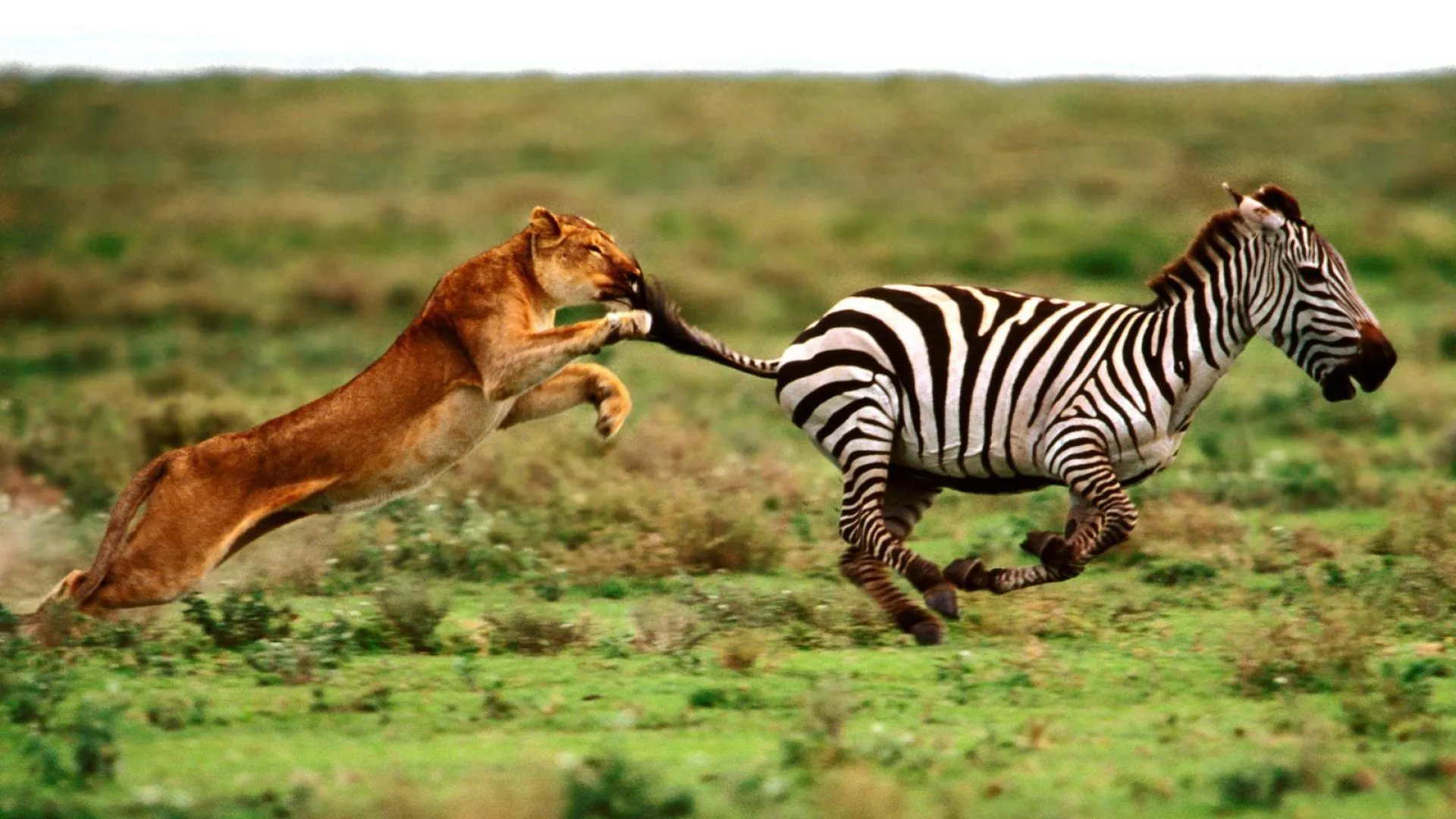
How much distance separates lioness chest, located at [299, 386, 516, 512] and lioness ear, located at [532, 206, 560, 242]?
29.3 inches

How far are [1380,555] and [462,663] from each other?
5429 millimetres

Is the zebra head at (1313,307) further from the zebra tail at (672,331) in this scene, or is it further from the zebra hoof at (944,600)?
the zebra tail at (672,331)

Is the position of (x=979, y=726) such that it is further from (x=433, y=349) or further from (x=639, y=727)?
(x=433, y=349)

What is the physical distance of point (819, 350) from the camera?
9.14 m

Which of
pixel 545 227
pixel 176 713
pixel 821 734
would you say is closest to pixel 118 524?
pixel 176 713

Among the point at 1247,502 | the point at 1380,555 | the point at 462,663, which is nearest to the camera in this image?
the point at 462,663

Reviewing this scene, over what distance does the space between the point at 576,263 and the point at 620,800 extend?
3423 millimetres

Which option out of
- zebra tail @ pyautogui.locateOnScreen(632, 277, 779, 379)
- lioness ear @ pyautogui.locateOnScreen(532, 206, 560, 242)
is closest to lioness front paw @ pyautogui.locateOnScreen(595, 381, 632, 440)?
zebra tail @ pyautogui.locateOnScreen(632, 277, 779, 379)

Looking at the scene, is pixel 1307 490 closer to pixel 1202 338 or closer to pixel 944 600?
pixel 1202 338

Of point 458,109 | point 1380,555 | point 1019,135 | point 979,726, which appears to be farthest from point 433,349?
point 458,109

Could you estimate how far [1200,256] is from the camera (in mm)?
9117

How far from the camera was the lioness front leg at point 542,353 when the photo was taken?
8.14 meters

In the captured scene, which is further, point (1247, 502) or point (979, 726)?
point (1247, 502)

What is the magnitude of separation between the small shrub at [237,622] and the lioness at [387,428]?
1.83 feet
